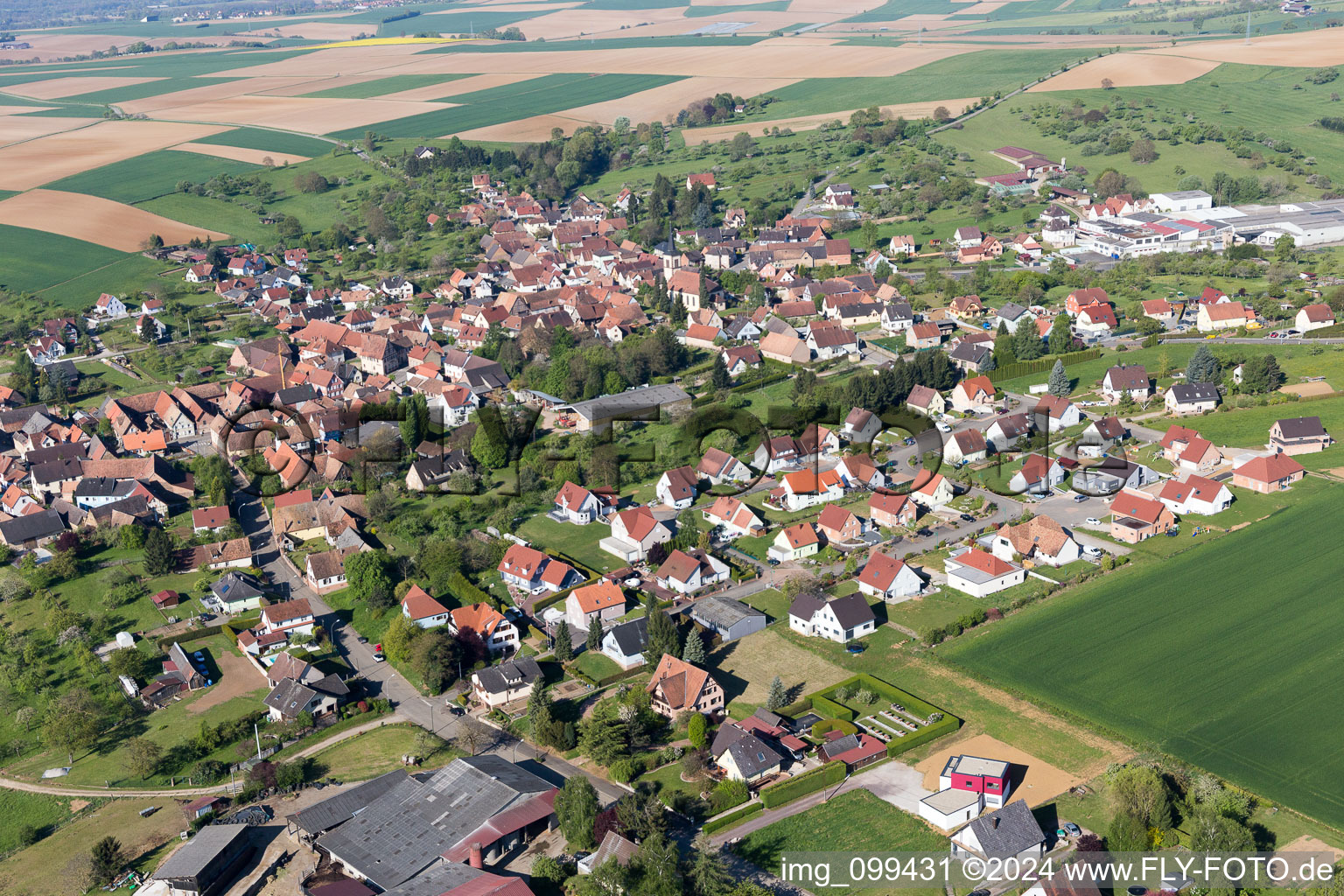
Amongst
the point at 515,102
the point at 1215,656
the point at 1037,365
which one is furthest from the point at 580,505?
the point at 515,102

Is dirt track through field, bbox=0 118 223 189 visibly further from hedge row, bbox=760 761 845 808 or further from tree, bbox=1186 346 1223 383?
hedge row, bbox=760 761 845 808

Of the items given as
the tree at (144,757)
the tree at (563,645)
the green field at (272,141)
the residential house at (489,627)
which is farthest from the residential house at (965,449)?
the green field at (272,141)

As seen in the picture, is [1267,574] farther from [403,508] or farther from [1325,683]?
[403,508]

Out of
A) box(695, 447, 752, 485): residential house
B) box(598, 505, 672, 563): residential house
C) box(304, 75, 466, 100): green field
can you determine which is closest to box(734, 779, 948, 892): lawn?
box(598, 505, 672, 563): residential house

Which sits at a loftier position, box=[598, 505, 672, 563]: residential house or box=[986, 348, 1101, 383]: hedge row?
box=[598, 505, 672, 563]: residential house

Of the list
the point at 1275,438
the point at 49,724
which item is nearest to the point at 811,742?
the point at 49,724

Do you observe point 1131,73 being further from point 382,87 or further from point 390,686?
point 390,686

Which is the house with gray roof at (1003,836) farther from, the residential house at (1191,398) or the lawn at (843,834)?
the residential house at (1191,398)
